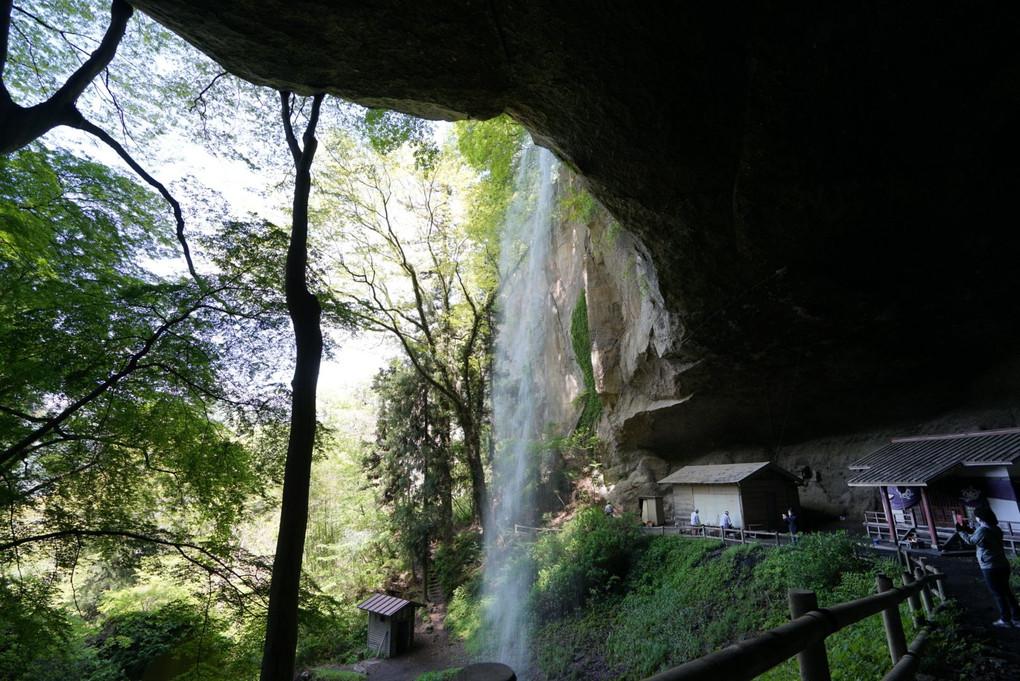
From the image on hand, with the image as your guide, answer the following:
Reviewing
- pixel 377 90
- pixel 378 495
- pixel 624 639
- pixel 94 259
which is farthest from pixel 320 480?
pixel 377 90

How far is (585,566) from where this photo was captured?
13062 millimetres

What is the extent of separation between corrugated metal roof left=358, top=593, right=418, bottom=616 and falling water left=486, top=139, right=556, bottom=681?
2.79 metres

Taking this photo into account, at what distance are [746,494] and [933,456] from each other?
4194mm

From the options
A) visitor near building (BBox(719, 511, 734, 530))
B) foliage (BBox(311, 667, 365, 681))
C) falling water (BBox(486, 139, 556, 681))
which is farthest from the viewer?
falling water (BBox(486, 139, 556, 681))

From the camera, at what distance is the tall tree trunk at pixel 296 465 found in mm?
5141

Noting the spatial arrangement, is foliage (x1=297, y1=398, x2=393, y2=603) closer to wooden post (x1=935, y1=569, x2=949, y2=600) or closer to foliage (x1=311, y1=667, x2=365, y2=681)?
foliage (x1=311, y1=667, x2=365, y2=681)

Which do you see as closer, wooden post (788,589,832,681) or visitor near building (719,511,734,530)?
wooden post (788,589,832,681)

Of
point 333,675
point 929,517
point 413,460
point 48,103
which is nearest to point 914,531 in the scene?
point 929,517

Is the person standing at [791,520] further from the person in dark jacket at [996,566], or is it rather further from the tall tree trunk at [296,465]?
the tall tree trunk at [296,465]

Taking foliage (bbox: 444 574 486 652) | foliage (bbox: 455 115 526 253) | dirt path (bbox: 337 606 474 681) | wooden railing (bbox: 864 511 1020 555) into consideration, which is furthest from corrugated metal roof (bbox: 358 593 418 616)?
foliage (bbox: 455 115 526 253)

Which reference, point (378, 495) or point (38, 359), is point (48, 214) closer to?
point (38, 359)

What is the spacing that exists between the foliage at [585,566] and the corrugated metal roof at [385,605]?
176 inches

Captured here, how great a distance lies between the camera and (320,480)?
25141mm

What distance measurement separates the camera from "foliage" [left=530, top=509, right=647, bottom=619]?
12906 mm
